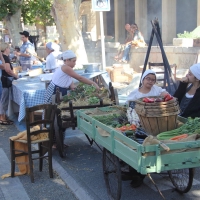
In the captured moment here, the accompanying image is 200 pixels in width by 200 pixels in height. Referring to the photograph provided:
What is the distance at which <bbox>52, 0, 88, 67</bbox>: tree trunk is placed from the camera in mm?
12898

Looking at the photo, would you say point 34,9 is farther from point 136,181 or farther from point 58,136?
point 136,181

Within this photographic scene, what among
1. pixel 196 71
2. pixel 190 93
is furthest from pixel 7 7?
pixel 196 71

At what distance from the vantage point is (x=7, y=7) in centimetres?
2261

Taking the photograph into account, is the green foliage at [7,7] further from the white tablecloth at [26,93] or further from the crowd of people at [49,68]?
the white tablecloth at [26,93]

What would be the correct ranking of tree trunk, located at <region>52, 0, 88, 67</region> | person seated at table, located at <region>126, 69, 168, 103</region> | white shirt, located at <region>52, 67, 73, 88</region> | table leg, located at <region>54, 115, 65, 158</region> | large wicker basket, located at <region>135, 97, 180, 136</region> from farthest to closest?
tree trunk, located at <region>52, 0, 88, 67</region>, white shirt, located at <region>52, 67, 73, 88</region>, table leg, located at <region>54, 115, 65, 158</region>, person seated at table, located at <region>126, 69, 168, 103</region>, large wicker basket, located at <region>135, 97, 180, 136</region>

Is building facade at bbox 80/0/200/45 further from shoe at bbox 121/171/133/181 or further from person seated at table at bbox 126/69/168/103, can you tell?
shoe at bbox 121/171/133/181

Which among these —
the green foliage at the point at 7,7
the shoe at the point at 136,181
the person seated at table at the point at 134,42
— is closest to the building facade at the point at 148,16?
the person seated at table at the point at 134,42

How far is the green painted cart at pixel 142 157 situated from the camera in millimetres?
3737

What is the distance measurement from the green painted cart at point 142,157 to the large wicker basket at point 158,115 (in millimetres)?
393

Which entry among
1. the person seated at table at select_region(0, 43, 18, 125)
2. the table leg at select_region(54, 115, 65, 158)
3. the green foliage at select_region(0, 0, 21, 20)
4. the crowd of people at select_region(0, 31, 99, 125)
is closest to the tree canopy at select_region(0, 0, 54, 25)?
the green foliage at select_region(0, 0, 21, 20)

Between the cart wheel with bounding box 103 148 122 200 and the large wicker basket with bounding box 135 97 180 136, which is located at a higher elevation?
the large wicker basket with bounding box 135 97 180 136

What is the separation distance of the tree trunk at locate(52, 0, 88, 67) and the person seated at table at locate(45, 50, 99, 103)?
5.53 metres

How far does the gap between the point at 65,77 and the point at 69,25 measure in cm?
635

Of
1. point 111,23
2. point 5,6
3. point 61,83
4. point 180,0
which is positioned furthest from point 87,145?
point 111,23
